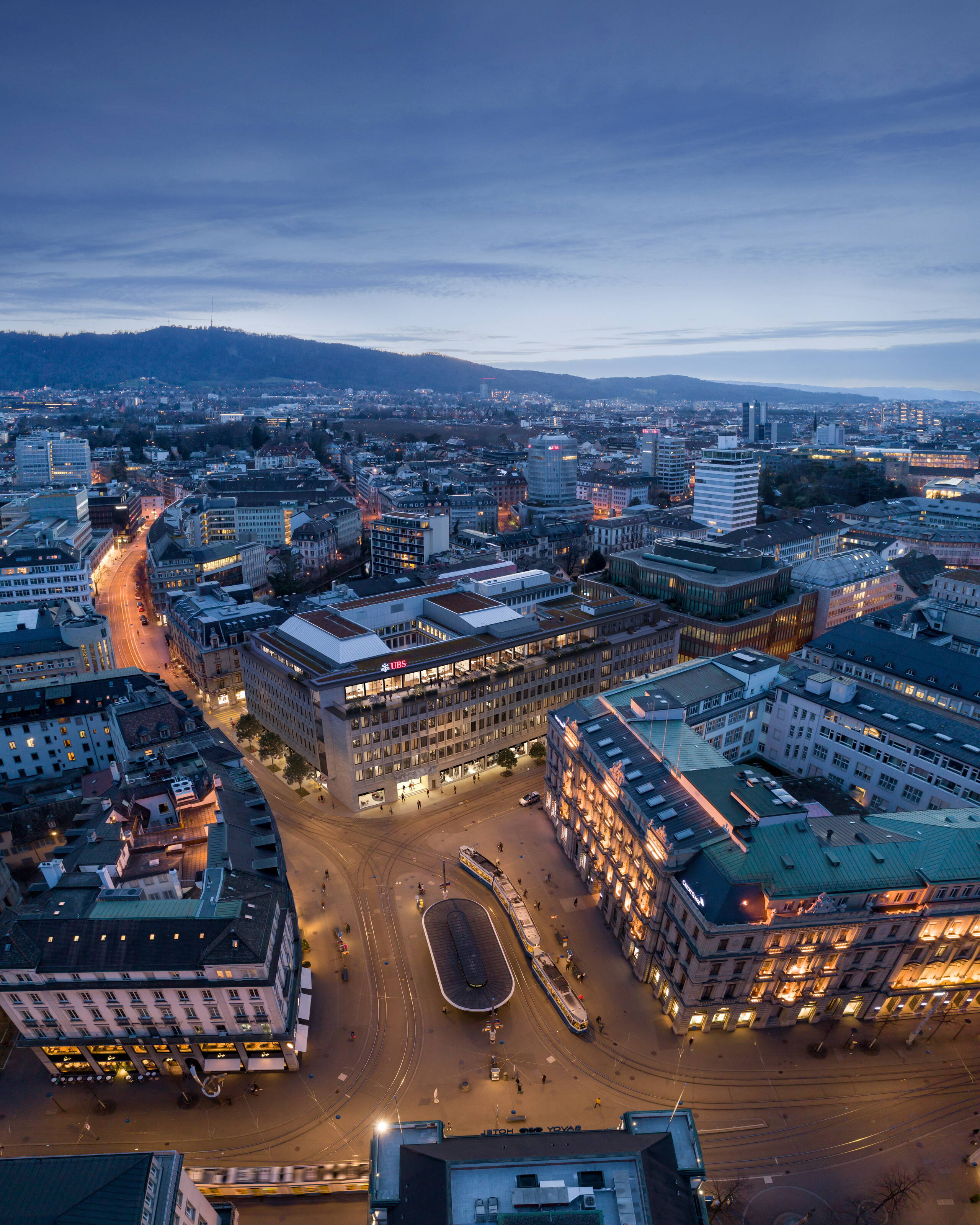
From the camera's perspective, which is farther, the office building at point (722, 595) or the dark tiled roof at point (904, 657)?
the office building at point (722, 595)

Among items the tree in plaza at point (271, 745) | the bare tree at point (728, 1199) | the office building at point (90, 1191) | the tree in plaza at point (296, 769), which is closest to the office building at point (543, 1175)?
the bare tree at point (728, 1199)

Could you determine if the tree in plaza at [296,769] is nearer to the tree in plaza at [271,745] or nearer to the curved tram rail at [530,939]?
the tree in plaza at [271,745]

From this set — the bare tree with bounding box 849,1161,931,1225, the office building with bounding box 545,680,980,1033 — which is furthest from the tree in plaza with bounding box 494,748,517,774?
the bare tree with bounding box 849,1161,931,1225

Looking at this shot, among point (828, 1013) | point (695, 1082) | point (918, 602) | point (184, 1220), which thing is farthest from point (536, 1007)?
point (918, 602)

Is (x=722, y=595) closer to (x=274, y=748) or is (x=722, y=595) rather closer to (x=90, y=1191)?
(x=274, y=748)

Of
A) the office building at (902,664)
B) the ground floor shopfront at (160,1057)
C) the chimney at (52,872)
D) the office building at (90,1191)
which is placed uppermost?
the office building at (902,664)

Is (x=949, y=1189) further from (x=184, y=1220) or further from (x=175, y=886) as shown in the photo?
(x=175, y=886)

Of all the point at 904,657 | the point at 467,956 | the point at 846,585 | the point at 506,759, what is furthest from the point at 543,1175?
the point at 846,585
